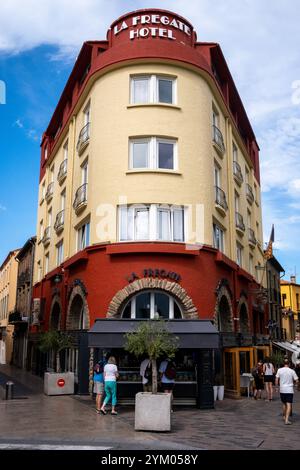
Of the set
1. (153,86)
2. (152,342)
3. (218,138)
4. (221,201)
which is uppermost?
(153,86)

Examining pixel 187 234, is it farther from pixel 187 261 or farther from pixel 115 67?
pixel 115 67

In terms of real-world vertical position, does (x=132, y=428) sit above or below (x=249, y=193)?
below

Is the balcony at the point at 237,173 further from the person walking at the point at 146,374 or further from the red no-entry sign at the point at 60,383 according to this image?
the red no-entry sign at the point at 60,383

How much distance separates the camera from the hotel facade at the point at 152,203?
18.5 metres

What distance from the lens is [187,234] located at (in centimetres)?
1952

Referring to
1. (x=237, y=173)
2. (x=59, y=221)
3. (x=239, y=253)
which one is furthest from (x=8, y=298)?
(x=237, y=173)

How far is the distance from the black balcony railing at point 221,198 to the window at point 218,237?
1056 mm

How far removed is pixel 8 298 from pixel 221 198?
130ft

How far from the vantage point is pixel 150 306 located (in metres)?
18.8

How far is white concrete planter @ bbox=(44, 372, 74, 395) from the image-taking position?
64.7 ft

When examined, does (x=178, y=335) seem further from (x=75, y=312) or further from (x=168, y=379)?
(x=75, y=312)

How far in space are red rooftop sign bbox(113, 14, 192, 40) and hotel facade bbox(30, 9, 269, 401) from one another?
6 centimetres

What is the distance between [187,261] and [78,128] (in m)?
10.8

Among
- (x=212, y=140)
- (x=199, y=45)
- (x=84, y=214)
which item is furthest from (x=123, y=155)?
(x=199, y=45)
